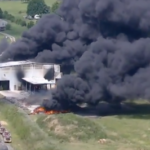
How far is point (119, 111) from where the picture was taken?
55.0 metres

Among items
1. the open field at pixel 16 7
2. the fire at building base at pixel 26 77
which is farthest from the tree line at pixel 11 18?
the fire at building base at pixel 26 77

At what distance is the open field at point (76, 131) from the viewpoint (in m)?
40.0

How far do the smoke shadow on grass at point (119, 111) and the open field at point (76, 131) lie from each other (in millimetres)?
678

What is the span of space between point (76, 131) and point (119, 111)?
12.2 meters

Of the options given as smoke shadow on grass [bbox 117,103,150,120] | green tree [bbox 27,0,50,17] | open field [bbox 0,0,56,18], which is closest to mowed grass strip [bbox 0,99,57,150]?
smoke shadow on grass [bbox 117,103,150,120]

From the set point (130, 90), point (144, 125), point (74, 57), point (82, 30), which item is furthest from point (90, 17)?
point (144, 125)

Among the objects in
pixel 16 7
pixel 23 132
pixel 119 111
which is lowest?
pixel 119 111

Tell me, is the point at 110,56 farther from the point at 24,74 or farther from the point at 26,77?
the point at 24,74

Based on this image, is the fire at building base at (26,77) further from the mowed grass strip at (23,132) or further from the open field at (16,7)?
the open field at (16,7)

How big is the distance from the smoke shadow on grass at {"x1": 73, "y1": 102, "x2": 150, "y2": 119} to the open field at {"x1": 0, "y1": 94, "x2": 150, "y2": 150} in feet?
2.23

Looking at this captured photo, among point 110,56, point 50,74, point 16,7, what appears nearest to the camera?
point 110,56

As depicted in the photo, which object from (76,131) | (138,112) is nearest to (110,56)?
(138,112)

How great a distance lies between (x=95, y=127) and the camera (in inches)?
1751

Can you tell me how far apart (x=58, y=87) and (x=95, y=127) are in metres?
10.8
